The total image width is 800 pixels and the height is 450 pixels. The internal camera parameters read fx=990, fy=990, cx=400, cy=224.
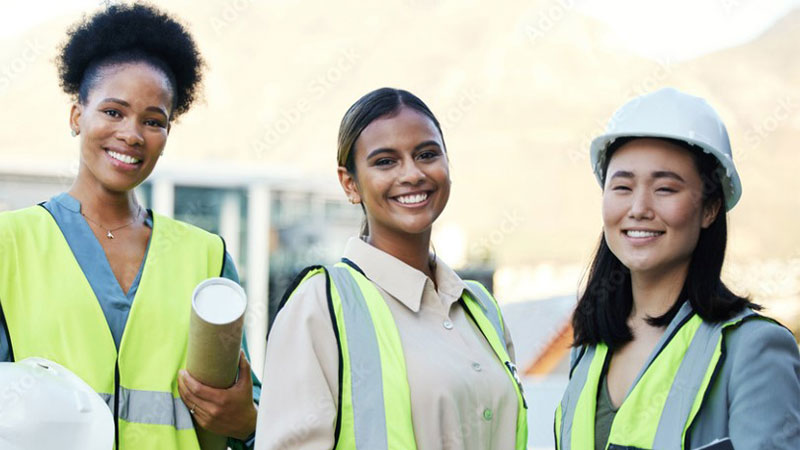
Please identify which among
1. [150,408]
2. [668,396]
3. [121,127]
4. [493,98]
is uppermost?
[493,98]

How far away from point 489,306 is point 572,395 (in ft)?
1.07

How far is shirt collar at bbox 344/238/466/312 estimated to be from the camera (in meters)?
2.40

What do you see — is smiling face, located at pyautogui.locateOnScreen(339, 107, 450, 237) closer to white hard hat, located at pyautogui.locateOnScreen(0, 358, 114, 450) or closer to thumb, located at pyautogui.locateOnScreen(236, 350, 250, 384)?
thumb, located at pyautogui.locateOnScreen(236, 350, 250, 384)

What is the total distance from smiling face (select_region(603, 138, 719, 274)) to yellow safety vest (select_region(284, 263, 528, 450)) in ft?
1.54

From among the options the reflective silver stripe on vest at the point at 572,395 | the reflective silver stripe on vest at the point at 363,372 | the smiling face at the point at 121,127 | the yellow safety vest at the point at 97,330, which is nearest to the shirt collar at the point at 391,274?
the reflective silver stripe on vest at the point at 363,372

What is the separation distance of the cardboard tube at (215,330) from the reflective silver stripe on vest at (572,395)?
2.75 ft

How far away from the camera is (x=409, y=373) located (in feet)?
7.32

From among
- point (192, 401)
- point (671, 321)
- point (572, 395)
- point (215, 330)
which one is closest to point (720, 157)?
point (671, 321)

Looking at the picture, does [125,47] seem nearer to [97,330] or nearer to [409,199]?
[97,330]

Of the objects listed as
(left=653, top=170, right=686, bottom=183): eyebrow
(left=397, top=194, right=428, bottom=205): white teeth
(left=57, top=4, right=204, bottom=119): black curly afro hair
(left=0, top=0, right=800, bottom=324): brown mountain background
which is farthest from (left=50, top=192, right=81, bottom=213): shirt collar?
(left=0, top=0, right=800, bottom=324): brown mountain background

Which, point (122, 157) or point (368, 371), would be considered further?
point (122, 157)

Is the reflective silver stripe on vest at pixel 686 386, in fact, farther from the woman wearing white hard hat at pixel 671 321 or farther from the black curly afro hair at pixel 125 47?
the black curly afro hair at pixel 125 47

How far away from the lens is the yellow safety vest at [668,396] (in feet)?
7.07

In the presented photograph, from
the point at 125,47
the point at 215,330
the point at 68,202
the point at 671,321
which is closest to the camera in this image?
the point at 215,330
